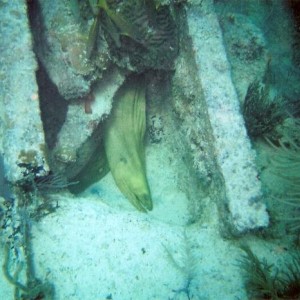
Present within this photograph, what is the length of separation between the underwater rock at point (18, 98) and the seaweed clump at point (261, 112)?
2.61 metres

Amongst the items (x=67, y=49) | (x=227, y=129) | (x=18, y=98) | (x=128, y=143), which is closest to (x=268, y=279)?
(x=227, y=129)

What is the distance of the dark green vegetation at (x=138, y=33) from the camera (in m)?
3.47

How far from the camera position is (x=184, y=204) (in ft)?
14.7

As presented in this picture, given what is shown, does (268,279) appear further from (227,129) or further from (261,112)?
(261,112)

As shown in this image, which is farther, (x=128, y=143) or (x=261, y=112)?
(x=128, y=143)

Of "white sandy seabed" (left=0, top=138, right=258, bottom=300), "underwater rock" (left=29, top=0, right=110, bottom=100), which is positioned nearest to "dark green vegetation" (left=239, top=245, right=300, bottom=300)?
"white sandy seabed" (left=0, top=138, right=258, bottom=300)

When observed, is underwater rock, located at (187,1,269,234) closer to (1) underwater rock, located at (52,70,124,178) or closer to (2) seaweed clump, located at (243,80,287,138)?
(2) seaweed clump, located at (243,80,287,138)

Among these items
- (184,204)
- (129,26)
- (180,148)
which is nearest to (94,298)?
(184,204)

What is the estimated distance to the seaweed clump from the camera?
3822 millimetres

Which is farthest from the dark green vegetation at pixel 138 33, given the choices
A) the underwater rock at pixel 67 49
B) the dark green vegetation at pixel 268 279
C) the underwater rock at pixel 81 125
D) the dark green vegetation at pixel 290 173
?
the dark green vegetation at pixel 268 279

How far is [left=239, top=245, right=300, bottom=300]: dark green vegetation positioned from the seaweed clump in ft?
5.36

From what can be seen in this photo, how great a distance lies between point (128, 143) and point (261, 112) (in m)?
2.00

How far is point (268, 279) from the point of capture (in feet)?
8.64

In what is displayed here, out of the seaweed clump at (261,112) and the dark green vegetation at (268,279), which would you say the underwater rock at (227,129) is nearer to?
the dark green vegetation at (268,279)
